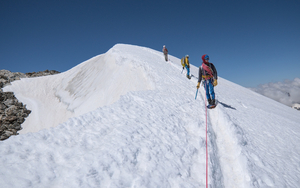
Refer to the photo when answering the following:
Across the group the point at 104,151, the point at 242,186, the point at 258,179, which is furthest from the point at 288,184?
the point at 104,151

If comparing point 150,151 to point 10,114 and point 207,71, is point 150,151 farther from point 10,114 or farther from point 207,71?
point 10,114

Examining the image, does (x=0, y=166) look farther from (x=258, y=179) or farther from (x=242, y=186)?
(x=258, y=179)

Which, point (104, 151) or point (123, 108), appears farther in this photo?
point (123, 108)

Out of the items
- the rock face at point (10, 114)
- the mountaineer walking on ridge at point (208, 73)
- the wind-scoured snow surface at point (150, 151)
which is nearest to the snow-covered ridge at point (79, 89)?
the rock face at point (10, 114)

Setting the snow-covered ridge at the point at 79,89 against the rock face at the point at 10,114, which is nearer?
the snow-covered ridge at the point at 79,89

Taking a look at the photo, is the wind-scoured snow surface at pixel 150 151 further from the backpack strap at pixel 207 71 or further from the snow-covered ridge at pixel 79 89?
the snow-covered ridge at pixel 79 89

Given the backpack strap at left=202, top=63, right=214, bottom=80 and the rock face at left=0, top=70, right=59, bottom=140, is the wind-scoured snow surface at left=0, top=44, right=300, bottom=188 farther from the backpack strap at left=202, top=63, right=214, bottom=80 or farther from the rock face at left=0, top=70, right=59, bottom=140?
the rock face at left=0, top=70, right=59, bottom=140

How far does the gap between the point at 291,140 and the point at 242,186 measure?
15.0 feet

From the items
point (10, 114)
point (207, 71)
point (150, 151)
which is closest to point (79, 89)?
point (10, 114)

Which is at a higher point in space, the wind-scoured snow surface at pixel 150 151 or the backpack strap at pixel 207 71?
the backpack strap at pixel 207 71

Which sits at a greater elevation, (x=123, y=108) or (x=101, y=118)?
(x=123, y=108)

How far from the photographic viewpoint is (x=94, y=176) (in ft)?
9.07

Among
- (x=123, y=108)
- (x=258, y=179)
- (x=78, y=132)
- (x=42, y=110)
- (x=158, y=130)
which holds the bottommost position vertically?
(x=258, y=179)

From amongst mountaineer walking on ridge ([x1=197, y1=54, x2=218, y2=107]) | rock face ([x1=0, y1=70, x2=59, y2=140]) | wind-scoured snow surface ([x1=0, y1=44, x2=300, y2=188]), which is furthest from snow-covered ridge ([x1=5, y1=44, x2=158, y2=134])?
wind-scoured snow surface ([x1=0, y1=44, x2=300, y2=188])
